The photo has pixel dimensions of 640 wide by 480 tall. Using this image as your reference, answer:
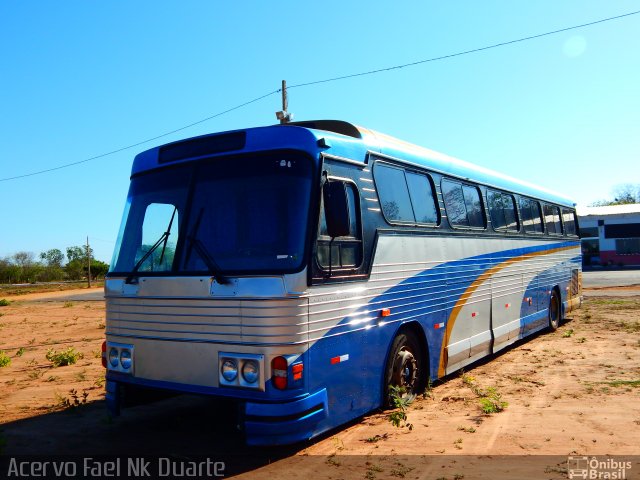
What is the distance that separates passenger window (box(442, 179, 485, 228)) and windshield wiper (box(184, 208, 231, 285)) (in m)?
4.02

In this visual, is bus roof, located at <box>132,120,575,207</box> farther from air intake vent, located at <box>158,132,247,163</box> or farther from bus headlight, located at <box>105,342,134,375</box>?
bus headlight, located at <box>105,342,134,375</box>

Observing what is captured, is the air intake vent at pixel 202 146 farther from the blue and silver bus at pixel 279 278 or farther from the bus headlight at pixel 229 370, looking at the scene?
the bus headlight at pixel 229 370

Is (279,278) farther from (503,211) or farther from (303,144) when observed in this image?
(503,211)

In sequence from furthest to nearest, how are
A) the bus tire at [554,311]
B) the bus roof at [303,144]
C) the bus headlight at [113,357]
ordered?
the bus tire at [554,311] < the bus headlight at [113,357] < the bus roof at [303,144]

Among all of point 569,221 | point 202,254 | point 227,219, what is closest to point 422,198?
point 227,219

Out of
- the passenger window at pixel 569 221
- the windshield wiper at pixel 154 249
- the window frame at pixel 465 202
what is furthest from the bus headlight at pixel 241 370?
the passenger window at pixel 569 221

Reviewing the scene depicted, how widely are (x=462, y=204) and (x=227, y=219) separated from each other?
4.57 meters

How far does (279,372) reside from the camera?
4645 millimetres

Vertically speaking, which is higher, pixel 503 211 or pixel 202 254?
pixel 503 211

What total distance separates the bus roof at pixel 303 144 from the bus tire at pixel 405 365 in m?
2.21

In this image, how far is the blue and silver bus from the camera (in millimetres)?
4727

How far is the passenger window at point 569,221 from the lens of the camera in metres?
14.6

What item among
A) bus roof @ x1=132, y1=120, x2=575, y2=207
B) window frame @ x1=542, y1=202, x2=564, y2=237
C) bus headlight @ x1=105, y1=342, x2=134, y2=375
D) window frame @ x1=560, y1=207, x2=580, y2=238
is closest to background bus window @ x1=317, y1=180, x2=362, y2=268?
bus roof @ x1=132, y1=120, x2=575, y2=207

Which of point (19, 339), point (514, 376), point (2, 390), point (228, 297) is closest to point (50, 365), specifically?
point (2, 390)
